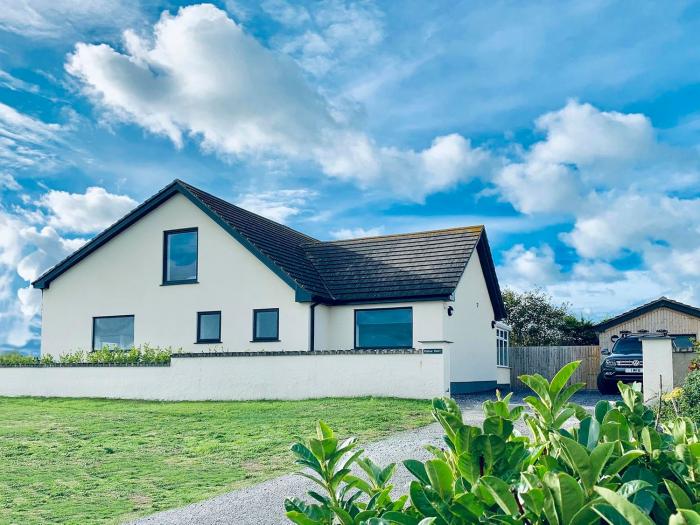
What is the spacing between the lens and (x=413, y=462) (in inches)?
78.7

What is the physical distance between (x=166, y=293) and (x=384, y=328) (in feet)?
25.1

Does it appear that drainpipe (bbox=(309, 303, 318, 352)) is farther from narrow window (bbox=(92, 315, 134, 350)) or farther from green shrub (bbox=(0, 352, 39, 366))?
green shrub (bbox=(0, 352, 39, 366))

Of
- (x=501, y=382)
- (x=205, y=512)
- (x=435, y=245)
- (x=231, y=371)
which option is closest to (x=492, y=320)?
(x=501, y=382)

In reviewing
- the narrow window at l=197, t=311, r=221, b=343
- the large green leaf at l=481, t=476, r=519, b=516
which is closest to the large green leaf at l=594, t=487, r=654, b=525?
the large green leaf at l=481, t=476, r=519, b=516

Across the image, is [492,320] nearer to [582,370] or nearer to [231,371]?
[582,370]

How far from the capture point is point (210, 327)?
78.5 ft

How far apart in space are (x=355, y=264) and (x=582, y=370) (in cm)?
1061

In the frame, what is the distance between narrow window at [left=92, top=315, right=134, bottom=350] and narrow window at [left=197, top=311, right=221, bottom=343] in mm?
2808

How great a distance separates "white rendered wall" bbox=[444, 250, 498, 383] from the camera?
2322 cm

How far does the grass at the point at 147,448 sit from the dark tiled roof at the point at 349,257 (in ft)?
17.3

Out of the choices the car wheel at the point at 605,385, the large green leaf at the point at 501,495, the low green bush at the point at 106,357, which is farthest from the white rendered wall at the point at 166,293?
the large green leaf at the point at 501,495

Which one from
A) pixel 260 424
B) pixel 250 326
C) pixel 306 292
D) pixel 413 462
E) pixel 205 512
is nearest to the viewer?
pixel 413 462

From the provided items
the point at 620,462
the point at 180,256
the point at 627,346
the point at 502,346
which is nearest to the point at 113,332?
the point at 180,256

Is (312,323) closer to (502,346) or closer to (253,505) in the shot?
(502,346)
